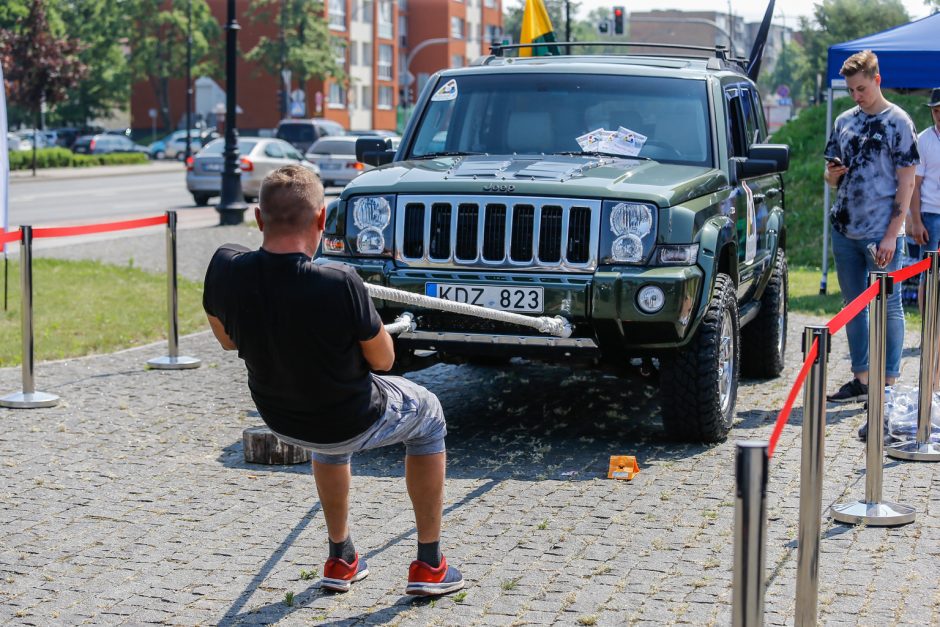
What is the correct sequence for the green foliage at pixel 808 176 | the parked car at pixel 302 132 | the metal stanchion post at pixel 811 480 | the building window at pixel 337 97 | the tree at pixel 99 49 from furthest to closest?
the building window at pixel 337 97 < the tree at pixel 99 49 < the parked car at pixel 302 132 < the green foliage at pixel 808 176 < the metal stanchion post at pixel 811 480

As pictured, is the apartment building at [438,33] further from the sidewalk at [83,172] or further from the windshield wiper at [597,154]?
the windshield wiper at [597,154]

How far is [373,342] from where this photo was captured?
14.7 ft

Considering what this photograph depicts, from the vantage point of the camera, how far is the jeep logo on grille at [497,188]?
22.9ft

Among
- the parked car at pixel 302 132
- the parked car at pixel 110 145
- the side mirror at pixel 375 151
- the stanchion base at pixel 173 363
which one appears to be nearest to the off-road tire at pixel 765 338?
the side mirror at pixel 375 151

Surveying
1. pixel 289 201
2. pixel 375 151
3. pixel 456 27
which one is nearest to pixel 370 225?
pixel 375 151

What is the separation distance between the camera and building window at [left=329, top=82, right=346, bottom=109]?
85.2 meters

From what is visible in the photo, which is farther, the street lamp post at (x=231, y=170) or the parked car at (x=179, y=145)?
the parked car at (x=179, y=145)

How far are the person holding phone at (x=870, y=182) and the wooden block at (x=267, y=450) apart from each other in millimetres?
3541

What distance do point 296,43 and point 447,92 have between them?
66012 millimetres

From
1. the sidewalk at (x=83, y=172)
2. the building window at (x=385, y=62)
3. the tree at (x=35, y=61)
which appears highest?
the building window at (x=385, y=62)

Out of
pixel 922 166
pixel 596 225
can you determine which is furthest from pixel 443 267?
pixel 922 166

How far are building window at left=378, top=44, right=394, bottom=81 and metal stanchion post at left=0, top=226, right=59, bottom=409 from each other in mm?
85090

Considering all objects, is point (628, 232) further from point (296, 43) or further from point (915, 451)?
point (296, 43)

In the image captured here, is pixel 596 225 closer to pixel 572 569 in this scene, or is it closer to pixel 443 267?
pixel 443 267
